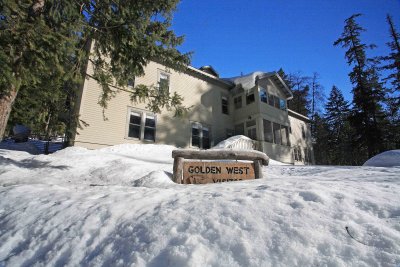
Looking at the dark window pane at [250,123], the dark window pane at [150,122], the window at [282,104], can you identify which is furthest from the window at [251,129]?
the dark window pane at [150,122]

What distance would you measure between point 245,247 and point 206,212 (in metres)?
0.85

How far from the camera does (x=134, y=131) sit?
1452 centimetres

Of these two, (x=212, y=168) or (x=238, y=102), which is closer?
(x=212, y=168)

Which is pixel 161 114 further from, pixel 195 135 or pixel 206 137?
pixel 206 137

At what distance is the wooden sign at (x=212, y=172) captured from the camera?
5.89 meters

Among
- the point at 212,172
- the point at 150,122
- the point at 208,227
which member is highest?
the point at 150,122

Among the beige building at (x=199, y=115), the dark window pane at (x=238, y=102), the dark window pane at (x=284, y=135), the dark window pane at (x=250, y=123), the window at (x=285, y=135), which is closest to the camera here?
the beige building at (x=199, y=115)

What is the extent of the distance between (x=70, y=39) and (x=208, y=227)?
5.27m

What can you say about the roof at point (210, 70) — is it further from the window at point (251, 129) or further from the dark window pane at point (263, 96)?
the window at point (251, 129)

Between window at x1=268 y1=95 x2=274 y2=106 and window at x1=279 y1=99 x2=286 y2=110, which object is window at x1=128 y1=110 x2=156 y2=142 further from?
window at x1=279 y1=99 x2=286 y2=110

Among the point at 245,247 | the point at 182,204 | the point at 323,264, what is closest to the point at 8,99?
the point at 182,204

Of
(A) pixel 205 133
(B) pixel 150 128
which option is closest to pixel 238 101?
(A) pixel 205 133

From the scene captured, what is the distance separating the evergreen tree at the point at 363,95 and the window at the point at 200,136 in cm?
1550

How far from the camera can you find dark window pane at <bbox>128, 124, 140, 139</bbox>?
565 inches
